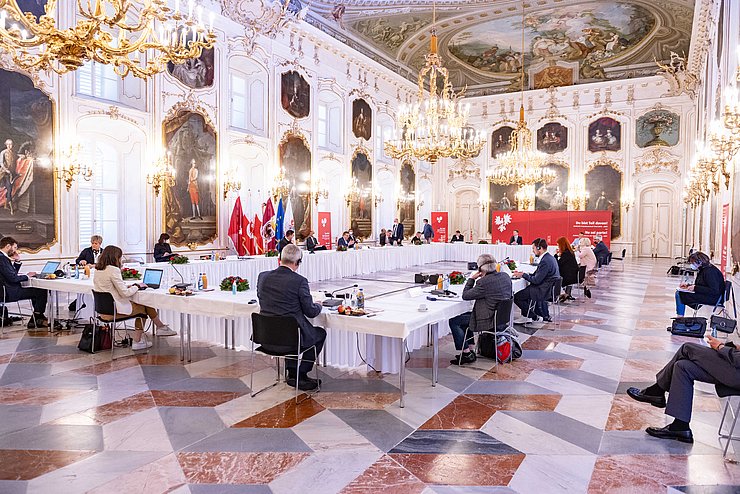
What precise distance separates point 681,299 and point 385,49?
16.4 m

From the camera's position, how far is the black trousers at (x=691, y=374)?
364 cm

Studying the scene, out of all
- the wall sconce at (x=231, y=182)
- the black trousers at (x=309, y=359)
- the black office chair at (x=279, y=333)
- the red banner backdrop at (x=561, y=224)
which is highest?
the wall sconce at (x=231, y=182)

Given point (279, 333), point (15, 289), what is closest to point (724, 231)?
point (279, 333)

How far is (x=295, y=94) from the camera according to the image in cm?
1673

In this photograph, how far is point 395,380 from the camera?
522 centimetres

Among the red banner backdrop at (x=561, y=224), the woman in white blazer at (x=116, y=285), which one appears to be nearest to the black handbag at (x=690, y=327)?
the woman in white blazer at (x=116, y=285)

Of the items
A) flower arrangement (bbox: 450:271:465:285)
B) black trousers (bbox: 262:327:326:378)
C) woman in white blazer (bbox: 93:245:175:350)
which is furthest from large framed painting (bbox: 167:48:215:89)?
black trousers (bbox: 262:327:326:378)

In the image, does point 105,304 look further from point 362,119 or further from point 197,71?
point 362,119

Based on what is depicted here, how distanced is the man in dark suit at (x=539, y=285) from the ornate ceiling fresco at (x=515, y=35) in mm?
12519

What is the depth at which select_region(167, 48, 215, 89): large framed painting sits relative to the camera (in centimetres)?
1304

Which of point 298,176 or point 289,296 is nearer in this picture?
point 289,296

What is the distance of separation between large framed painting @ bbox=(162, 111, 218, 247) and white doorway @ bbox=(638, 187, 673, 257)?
58.6 ft

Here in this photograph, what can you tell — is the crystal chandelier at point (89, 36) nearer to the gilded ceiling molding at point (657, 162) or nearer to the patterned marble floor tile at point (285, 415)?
the patterned marble floor tile at point (285, 415)

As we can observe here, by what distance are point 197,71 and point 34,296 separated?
798cm
